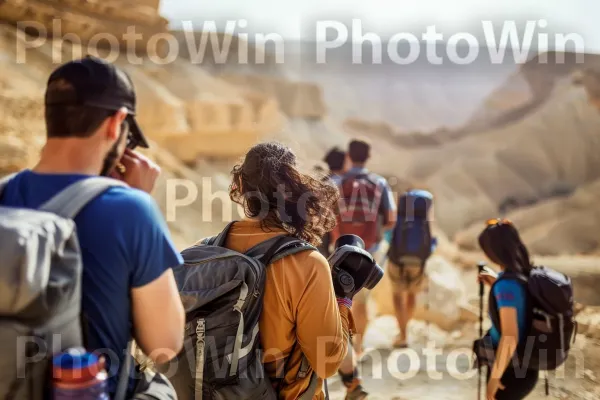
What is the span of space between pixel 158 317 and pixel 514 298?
181 cm

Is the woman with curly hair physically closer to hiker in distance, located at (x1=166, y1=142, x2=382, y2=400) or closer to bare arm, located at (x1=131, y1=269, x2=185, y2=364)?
hiker in distance, located at (x1=166, y1=142, x2=382, y2=400)

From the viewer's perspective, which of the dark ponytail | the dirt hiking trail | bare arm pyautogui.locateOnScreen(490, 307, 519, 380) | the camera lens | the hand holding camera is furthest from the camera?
the dirt hiking trail

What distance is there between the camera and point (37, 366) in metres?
1.26

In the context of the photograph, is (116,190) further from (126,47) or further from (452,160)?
(452,160)

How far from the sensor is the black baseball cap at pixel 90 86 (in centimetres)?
139

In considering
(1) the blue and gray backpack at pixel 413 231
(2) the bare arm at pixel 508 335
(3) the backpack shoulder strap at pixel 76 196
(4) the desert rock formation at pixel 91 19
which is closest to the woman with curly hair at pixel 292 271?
(3) the backpack shoulder strap at pixel 76 196

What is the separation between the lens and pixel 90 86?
1.40m

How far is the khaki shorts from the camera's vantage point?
541cm

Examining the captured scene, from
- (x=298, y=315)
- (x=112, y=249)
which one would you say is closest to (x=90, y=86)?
(x=112, y=249)

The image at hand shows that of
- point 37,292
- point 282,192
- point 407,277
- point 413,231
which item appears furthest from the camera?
point 407,277

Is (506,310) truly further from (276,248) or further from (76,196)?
(76,196)

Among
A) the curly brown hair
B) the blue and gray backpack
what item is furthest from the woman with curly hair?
the blue and gray backpack

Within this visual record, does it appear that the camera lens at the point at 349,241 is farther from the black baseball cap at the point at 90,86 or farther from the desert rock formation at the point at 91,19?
the desert rock formation at the point at 91,19

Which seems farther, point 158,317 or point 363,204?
point 363,204
